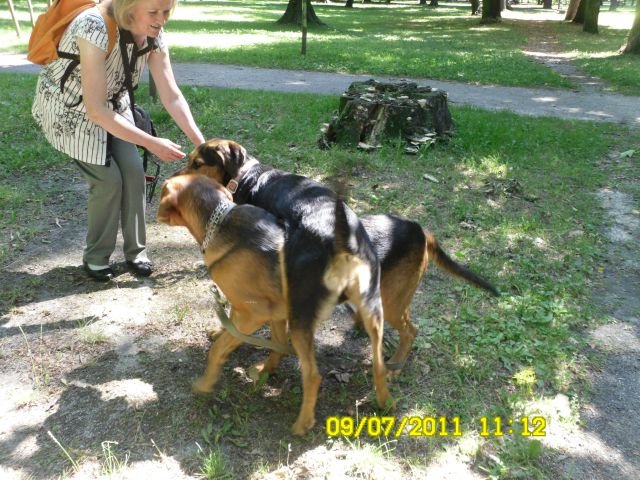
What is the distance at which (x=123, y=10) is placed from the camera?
3.30 metres

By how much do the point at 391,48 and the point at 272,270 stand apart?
15737mm

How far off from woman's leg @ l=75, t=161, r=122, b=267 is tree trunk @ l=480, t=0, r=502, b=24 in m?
29.0

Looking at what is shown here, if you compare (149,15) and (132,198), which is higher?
(149,15)

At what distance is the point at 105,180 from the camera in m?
3.93

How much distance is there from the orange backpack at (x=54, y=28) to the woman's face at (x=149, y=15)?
182 millimetres

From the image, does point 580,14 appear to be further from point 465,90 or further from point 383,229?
point 383,229

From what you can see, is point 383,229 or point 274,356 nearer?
point 383,229

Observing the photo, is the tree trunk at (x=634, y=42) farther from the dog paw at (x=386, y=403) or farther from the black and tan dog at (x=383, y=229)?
the dog paw at (x=386, y=403)

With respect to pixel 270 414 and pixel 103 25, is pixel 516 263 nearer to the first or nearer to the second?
pixel 270 414

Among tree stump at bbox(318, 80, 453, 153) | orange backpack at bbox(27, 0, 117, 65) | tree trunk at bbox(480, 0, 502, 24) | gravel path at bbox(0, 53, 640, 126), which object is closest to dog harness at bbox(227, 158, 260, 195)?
orange backpack at bbox(27, 0, 117, 65)

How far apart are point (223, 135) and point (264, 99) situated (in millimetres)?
1986

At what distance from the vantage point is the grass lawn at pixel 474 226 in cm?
306
